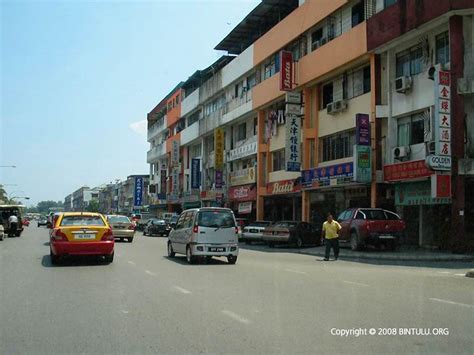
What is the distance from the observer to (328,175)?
30.3 m

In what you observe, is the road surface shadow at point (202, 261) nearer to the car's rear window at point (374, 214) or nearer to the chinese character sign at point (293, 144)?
the car's rear window at point (374, 214)

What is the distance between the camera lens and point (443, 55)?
24484 millimetres

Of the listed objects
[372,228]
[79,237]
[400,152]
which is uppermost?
[400,152]

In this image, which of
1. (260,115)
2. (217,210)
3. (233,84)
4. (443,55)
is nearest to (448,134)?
(443,55)

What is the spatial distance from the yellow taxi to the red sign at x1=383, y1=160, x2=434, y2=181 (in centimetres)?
1375

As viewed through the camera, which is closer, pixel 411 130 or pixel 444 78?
pixel 444 78

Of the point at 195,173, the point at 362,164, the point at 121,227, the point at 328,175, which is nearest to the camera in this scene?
the point at 362,164

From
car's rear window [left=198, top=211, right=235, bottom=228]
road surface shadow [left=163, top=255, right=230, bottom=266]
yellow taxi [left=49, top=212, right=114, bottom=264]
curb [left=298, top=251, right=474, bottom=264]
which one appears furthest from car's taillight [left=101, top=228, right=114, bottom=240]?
curb [left=298, top=251, right=474, bottom=264]

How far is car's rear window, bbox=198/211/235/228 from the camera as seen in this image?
1753cm

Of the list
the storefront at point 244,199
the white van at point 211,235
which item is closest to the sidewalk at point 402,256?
the white van at point 211,235

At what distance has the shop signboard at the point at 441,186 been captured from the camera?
21.7 m

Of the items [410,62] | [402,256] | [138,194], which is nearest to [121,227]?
[402,256]

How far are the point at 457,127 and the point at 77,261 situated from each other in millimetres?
15764

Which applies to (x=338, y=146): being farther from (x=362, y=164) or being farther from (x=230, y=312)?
(x=230, y=312)
